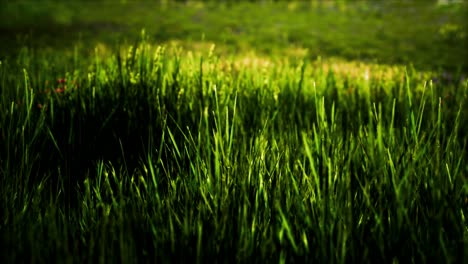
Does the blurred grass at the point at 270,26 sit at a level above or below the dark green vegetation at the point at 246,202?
above

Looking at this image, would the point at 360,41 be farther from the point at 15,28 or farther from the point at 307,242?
the point at 307,242

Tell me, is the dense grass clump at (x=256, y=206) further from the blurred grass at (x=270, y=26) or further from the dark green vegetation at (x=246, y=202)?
the blurred grass at (x=270, y=26)

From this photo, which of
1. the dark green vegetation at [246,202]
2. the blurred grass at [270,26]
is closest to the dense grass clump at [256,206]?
the dark green vegetation at [246,202]

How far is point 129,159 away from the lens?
1.94 meters

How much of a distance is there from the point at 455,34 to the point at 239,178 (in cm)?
1324

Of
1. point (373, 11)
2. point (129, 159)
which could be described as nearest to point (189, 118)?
point (129, 159)

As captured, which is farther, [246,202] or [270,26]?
[270,26]

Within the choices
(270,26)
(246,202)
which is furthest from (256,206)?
(270,26)

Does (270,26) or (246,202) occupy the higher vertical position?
(270,26)

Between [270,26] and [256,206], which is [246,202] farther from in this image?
[270,26]

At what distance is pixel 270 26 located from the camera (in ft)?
47.9

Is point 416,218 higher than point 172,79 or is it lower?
lower

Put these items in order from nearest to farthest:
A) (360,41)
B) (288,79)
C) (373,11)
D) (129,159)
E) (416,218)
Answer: (416,218) < (129,159) < (288,79) < (360,41) < (373,11)

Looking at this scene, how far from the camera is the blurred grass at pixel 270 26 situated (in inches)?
424
